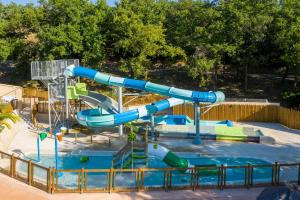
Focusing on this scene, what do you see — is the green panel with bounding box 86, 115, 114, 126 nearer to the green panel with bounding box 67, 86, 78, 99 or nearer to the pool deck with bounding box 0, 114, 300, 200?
the pool deck with bounding box 0, 114, 300, 200

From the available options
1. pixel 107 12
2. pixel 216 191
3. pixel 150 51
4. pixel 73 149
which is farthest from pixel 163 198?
pixel 107 12

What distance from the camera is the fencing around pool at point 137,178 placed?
17266 millimetres

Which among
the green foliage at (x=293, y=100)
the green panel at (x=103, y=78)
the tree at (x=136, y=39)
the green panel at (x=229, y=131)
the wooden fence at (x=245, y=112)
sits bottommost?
the green panel at (x=229, y=131)

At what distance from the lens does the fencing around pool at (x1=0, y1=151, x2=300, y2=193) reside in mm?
17266

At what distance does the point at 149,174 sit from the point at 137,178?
9.65ft

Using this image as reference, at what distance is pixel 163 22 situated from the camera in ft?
163

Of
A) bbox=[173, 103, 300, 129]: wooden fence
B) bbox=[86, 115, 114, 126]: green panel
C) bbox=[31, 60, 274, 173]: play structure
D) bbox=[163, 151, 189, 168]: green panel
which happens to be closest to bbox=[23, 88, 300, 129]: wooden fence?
bbox=[173, 103, 300, 129]: wooden fence

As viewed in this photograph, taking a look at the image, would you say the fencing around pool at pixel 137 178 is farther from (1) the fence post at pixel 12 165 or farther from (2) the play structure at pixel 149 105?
(2) the play structure at pixel 149 105

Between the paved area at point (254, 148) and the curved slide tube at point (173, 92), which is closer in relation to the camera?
the paved area at point (254, 148)

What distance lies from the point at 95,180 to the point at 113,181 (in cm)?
192

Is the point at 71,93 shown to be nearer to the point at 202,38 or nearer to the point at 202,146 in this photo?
the point at 202,146

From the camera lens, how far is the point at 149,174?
2022 cm

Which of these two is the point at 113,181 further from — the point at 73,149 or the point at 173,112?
the point at 173,112

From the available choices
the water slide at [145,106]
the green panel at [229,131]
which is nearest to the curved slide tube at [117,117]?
the water slide at [145,106]
